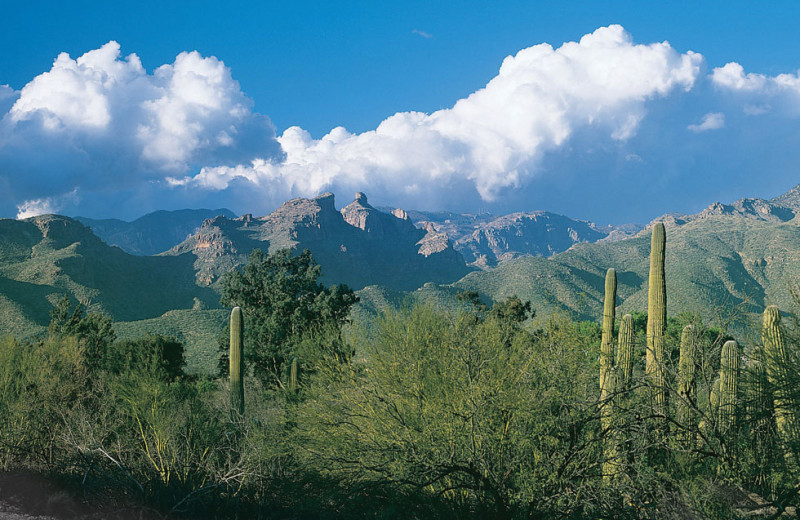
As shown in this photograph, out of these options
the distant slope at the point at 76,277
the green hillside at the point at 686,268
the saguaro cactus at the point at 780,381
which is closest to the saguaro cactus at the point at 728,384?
the saguaro cactus at the point at 780,381

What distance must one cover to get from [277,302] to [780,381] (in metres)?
32.9

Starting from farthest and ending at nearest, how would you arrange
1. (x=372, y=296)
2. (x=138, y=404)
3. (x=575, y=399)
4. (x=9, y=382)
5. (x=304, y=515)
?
1. (x=372, y=296)
2. (x=9, y=382)
3. (x=138, y=404)
4. (x=304, y=515)
5. (x=575, y=399)

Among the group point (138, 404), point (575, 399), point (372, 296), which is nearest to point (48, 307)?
point (372, 296)

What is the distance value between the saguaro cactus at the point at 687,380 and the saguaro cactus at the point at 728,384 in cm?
46

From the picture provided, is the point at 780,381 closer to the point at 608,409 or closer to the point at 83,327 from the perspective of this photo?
the point at 608,409

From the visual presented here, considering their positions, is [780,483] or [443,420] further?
[443,420]

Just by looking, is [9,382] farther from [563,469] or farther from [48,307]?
[48,307]

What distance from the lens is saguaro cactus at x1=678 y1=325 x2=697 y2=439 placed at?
402 inches

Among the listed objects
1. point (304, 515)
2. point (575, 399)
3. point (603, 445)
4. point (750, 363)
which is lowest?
point (304, 515)

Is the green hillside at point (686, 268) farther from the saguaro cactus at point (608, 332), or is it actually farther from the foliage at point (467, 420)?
the foliage at point (467, 420)

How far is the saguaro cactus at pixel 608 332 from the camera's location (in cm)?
1166

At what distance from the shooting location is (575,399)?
10281mm

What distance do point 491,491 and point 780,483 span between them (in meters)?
4.66

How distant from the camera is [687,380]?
1021cm
